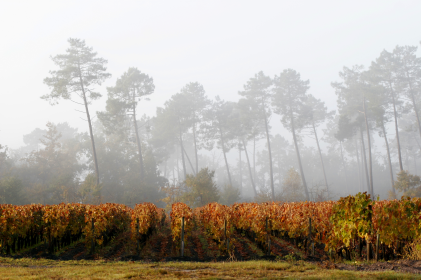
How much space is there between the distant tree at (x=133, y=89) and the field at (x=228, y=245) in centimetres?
2478

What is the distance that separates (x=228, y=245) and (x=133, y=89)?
33.3 meters

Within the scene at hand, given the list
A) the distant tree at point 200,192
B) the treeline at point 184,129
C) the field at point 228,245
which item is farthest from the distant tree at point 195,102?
the field at point 228,245

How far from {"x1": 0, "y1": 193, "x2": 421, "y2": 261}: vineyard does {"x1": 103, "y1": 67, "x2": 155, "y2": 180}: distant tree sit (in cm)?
2542

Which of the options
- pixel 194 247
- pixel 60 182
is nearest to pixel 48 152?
pixel 60 182

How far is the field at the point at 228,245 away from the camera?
6605mm

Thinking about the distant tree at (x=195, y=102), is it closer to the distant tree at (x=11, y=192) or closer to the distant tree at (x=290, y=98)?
the distant tree at (x=290, y=98)

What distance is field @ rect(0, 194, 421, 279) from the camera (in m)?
6.61

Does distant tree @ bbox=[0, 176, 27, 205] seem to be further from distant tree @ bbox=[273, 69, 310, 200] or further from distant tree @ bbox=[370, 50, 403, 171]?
distant tree @ bbox=[370, 50, 403, 171]

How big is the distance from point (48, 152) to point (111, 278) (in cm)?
3577

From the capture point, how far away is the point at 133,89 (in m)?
38.9

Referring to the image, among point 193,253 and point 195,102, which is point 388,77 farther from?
point 193,253

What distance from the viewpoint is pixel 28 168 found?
32812 millimetres

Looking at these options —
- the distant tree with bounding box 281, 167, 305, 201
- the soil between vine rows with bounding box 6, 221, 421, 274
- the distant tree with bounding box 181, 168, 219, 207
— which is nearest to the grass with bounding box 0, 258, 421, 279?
the soil between vine rows with bounding box 6, 221, 421, 274

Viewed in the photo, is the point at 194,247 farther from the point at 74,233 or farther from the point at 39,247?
the point at 39,247
